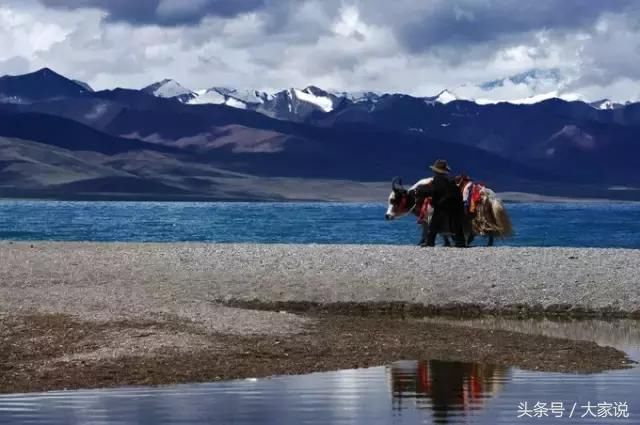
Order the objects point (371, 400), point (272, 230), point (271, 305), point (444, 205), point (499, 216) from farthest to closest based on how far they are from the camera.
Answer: point (272, 230), point (499, 216), point (444, 205), point (271, 305), point (371, 400)

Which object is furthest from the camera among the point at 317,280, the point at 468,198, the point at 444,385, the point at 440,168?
the point at 468,198

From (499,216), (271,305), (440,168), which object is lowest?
(271,305)

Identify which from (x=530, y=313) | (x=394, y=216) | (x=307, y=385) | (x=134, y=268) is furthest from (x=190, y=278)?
(x=307, y=385)

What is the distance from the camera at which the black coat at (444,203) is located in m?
23.8

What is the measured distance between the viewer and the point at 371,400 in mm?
10148

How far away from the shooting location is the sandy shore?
1216 cm

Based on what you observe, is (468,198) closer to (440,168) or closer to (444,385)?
(440,168)

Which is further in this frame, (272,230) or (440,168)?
(272,230)

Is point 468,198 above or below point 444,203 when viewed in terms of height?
above

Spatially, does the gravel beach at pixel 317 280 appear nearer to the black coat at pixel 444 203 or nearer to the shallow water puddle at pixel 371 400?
the black coat at pixel 444 203

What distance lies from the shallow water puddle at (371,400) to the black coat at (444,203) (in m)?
11.9

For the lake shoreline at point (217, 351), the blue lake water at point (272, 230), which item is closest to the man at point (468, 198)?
the lake shoreline at point (217, 351)

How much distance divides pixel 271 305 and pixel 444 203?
7.12m

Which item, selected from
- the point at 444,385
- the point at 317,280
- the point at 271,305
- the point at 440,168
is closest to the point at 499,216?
the point at 440,168
